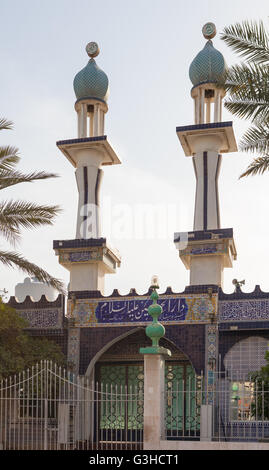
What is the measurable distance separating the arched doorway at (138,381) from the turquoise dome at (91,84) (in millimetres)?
7781

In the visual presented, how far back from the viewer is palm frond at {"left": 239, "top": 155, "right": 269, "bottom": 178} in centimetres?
1384

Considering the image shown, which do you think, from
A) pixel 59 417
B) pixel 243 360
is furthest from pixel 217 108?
pixel 59 417

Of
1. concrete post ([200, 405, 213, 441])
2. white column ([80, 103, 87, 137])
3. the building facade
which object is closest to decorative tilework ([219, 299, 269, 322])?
the building facade

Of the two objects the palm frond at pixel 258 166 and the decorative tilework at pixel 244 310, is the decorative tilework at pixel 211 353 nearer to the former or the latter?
the decorative tilework at pixel 244 310

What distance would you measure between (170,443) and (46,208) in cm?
621

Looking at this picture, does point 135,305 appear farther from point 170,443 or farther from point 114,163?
point 170,443

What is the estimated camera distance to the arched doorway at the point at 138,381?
19.7 metres

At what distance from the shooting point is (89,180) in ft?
74.7

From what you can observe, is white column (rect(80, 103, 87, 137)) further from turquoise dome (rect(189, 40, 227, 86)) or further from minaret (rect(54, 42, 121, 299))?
turquoise dome (rect(189, 40, 227, 86))

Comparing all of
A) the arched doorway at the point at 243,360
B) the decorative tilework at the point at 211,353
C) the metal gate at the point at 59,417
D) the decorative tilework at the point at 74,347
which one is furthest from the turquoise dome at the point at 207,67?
the metal gate at the point at 59,417

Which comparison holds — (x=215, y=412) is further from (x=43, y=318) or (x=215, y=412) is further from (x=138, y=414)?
(x=43, y=318)

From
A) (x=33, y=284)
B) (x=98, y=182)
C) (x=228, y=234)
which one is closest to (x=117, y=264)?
(x=98, y=182)

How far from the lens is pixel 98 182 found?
2283cm

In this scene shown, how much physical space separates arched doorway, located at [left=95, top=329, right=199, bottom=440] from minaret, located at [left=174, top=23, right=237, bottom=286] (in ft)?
7.58
